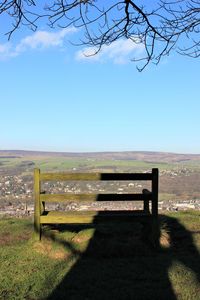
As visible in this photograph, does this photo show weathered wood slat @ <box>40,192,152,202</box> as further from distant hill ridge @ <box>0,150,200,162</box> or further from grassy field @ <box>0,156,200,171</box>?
distant hill ridge @ <box>0,150,200,162</box>

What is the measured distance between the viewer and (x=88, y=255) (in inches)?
375

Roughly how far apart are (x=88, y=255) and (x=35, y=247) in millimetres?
1112

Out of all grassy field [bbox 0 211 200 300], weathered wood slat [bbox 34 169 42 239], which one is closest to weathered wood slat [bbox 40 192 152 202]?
weathered wood slat [bbox 34 169 42 239]

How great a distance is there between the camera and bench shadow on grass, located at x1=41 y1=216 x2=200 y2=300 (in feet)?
23.6

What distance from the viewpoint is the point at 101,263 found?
8914mm

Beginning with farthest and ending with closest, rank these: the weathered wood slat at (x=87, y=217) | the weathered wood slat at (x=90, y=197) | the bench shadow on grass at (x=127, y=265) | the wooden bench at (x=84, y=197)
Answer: the weathered wood slat at (x=90, y=197)
the wooden bench at (x=84, y=197)
the weathered wood slat at (x=87, y=217)
the bench shadow on grass at (x=127, y=265)

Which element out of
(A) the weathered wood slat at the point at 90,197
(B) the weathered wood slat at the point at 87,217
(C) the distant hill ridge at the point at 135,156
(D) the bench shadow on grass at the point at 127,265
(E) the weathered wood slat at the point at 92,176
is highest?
(E) the weathered wood slat at the point at 92,176

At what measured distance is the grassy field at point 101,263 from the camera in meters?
7.25

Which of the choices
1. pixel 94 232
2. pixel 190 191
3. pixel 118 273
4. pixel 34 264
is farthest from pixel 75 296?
pixel 190 191

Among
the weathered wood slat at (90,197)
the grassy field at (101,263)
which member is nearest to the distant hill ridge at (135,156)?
the grassy field at (101,263)

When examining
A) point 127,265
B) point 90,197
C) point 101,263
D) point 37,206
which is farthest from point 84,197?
point 127,265

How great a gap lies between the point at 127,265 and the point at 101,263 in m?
0.50

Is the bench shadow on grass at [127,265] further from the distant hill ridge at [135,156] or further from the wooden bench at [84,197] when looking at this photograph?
the distant hill ridge at [135,156]

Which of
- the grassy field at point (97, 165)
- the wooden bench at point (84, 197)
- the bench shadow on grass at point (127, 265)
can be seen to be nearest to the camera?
the bench shadow on grass at point (127, 265)
